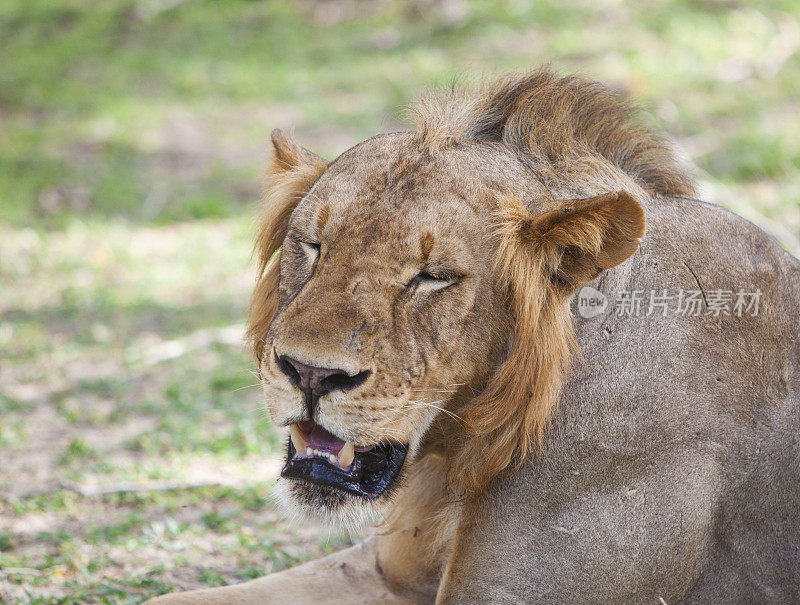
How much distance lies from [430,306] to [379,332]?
18cm

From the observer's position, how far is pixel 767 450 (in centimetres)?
303

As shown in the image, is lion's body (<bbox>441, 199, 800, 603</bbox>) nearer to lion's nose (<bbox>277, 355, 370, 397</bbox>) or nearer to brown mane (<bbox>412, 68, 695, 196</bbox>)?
brown mane (<bbox>412, 68, 695, 196</bbox>)

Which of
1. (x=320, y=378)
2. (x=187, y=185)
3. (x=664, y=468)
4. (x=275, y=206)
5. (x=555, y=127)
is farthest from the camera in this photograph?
(x=187, y=185)

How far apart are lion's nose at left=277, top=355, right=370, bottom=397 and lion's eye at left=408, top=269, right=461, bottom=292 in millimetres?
305

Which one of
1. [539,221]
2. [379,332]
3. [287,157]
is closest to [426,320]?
[379,332]

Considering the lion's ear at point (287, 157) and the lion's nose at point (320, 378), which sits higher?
the lion's ear at point (287, 157)

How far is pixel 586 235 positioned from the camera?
105 inches

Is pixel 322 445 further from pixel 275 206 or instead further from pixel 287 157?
pixel 287 157

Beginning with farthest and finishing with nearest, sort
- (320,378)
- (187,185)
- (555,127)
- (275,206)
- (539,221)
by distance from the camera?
(187,185), (275,206), (555,127), (539,221), (320,378)

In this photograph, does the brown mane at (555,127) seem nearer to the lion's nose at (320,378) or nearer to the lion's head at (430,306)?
the lion's head at (430,306)

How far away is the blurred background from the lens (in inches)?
175

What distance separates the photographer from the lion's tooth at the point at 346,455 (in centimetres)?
279

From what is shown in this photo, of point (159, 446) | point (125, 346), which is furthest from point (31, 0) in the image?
point (159, 446)

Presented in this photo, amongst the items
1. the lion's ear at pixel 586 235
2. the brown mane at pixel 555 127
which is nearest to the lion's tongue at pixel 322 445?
the lion's ear at pixel 586 235
